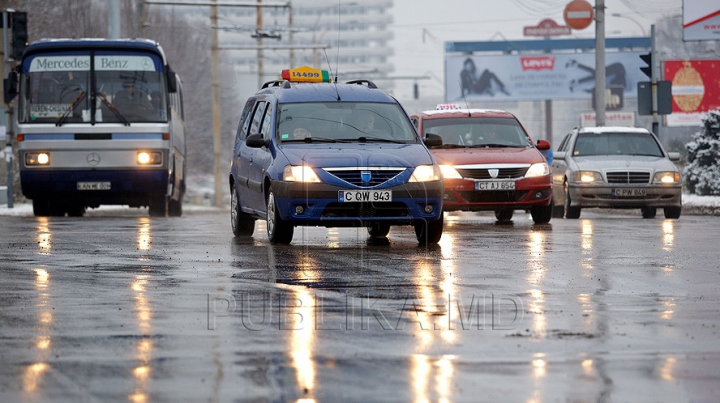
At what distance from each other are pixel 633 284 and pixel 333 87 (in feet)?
22.7

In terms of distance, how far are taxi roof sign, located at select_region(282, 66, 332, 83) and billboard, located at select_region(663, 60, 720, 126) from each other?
185 feet

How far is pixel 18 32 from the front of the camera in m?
30.1

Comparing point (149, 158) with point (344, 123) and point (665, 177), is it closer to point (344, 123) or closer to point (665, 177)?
point (665, 177)

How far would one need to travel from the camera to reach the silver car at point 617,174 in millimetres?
23828

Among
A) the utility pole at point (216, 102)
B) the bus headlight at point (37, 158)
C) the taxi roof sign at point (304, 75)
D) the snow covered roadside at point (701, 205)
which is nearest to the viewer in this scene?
the taxi roof sign at point (304, 75)

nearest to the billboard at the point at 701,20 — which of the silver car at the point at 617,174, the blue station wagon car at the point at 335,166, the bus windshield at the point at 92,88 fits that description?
the silver car at the point at 617,174

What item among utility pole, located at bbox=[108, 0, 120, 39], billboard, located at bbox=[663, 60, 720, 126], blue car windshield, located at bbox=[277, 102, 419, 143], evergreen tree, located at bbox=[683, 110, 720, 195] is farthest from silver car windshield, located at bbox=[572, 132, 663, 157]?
billboard, located at bbox=[663, 60, 720, 126]

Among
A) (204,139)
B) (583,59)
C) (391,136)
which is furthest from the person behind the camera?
(204,139)

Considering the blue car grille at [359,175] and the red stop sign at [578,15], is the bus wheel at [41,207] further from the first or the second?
the red stop sign at [578,15]

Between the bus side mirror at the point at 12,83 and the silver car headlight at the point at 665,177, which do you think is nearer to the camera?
the silver car headlight at the point at 665,177

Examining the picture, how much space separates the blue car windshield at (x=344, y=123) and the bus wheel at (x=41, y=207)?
32.7ft

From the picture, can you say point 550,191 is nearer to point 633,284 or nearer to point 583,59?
point 633,284

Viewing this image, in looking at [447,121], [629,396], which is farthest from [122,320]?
[447,121]

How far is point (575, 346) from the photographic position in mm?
7559
